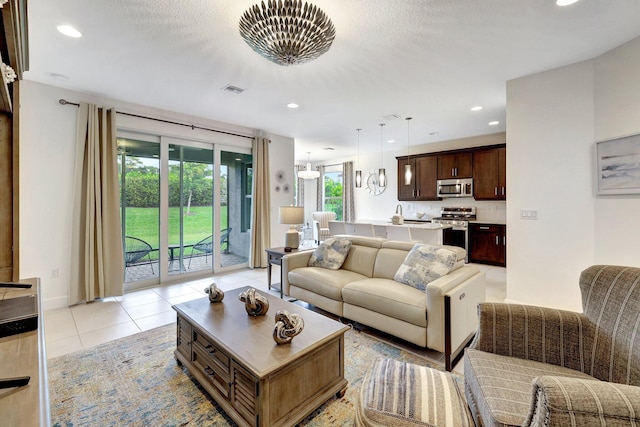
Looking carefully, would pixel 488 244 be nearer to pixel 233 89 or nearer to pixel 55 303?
pixel 233 89

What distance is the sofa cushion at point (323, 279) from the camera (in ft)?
9.43

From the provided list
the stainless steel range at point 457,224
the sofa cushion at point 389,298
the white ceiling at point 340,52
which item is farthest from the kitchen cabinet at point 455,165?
the sofa cushion at point 389,298

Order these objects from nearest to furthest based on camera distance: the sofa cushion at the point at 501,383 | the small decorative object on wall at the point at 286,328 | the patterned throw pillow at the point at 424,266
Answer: the sofa cushion at the point at 501,383 < the small decorative object on wall at the point at 286,328 < the patterned throw pillow at the point at 424,266

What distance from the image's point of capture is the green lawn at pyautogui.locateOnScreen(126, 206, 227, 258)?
4171 millimetres

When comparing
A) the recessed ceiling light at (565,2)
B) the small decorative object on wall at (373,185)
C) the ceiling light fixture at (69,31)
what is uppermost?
the ceiling light fixture at (69,31)

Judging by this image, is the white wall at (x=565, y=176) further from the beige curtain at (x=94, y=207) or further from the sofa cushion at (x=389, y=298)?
the beige curtain at (x=94, y=207)

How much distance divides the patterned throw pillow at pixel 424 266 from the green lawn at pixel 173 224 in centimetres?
348

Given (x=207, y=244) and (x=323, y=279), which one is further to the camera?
(x=207, y=244)

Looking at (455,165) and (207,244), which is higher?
(455,165)

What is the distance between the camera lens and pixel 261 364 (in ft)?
4.66

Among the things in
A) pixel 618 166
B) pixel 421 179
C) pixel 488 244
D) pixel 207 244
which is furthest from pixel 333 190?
pixel 618 166

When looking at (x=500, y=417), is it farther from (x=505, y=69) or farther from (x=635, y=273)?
(x=505, y=69)

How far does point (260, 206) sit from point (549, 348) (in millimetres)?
4561

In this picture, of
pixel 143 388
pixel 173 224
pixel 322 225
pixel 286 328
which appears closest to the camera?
pixel 286 328
